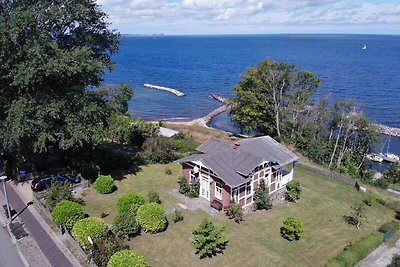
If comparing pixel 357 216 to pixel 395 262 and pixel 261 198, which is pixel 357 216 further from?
pixel 261 198

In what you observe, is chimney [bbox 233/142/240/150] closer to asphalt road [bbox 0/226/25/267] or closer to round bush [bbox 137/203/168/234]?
round bush [bbox 137/203/168/234]

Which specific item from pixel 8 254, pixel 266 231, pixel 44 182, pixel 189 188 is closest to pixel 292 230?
pixel 266 231

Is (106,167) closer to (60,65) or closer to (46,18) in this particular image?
(60,65)

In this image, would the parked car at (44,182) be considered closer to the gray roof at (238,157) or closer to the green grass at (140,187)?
the green grass at (140,187)

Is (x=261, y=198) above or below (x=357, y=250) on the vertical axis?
above

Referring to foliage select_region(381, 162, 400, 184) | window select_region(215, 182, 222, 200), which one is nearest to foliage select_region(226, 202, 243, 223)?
window select_region(215, 182, 222, 200)

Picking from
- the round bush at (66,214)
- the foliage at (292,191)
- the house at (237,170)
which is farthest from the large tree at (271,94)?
the round bush at (66,214)

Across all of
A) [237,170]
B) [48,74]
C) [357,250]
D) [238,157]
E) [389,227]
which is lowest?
[389,227]
